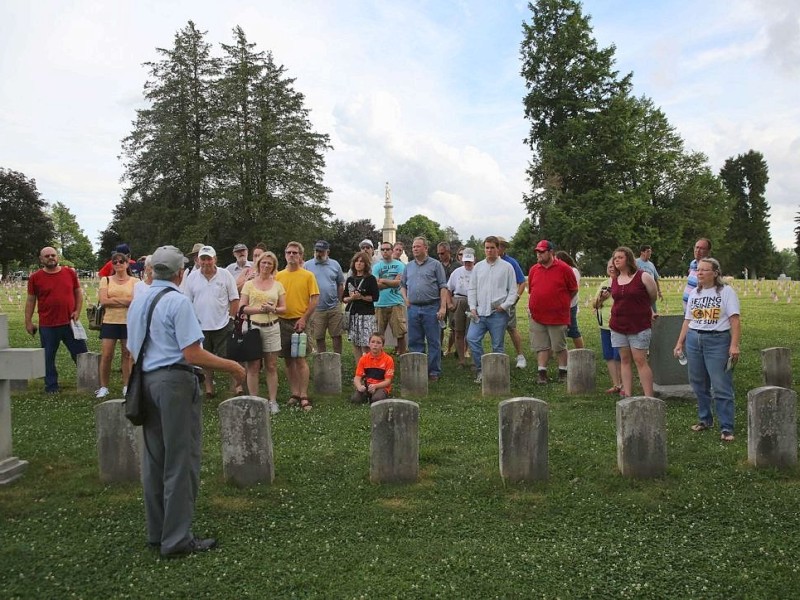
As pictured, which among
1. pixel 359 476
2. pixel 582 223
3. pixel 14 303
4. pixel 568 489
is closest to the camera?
pixel 568 489

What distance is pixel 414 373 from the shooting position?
9.57 meters

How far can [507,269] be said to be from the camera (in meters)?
10.2

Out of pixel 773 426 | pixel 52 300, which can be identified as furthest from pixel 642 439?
pixel 52 300

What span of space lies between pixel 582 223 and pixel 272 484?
33.7 m

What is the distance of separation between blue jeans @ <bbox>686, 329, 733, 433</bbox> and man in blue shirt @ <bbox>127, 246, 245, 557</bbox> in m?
5.24

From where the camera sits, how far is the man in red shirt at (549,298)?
993 centimetres

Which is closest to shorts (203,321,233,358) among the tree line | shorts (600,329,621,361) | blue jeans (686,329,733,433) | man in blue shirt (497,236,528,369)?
man in blue shirt (497,236,528,369)

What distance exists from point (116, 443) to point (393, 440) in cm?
255

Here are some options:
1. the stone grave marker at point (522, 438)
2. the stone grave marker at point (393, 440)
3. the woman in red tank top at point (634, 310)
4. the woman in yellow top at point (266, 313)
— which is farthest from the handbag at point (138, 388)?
the woman in red tank top at point (634, 310)

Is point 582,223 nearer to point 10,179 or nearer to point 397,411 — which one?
point 397,411

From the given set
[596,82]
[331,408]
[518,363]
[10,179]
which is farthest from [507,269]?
[10,179]

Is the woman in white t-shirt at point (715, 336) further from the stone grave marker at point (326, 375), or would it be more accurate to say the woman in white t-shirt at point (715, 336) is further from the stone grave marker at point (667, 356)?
the stone grave marker at point (326, 375)

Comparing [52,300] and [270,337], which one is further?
[52,300]

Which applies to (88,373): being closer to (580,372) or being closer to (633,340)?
(580,372)
